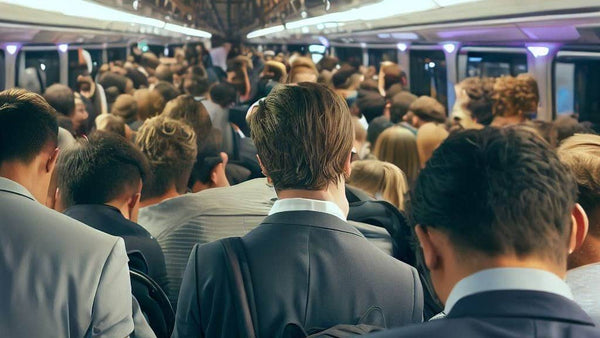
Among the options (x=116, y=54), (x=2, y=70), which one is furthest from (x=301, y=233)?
(x=116, y=54)

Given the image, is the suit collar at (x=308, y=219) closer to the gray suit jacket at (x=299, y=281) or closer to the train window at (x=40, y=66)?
the gray suit jacket at (x=299, y=281)

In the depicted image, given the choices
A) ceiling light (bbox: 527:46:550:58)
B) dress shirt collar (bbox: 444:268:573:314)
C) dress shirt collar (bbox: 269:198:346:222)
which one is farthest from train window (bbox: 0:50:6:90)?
dress shirt collar (bbox: 444:268:573:314)

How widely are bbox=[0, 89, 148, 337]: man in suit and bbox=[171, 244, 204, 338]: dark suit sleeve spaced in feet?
0.35

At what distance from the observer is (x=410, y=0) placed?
23.1 ft

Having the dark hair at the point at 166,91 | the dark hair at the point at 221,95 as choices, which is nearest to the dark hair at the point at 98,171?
the dark hair at the point at 221,95

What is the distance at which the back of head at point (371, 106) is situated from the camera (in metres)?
6.12

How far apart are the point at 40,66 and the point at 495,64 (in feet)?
9.39

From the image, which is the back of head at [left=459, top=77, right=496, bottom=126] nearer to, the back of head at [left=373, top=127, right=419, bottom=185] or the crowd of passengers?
the back of head at [left=373, top=127, right=419, bottom=185]

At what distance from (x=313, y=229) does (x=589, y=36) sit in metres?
3.29

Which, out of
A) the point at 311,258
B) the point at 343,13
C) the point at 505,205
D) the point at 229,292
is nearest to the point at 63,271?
the point at 229,292

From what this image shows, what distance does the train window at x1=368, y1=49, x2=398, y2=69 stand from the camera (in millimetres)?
8088

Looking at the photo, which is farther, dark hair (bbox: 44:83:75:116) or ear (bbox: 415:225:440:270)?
dark hair (bbox: 44:83:75:116)

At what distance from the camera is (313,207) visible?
1.91m

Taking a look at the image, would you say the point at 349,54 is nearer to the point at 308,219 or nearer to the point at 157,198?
the point at 157,198
